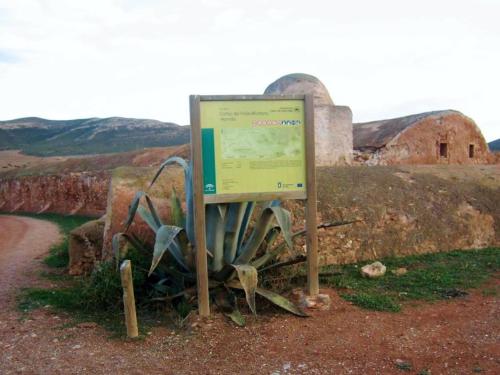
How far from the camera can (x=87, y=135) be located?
6216cm

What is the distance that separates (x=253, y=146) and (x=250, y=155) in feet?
0.29

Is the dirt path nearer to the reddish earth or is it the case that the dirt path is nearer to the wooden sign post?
the reddish earth

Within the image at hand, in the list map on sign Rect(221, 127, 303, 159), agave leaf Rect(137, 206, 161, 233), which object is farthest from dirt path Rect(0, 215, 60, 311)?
map on sign Rect(221, 127, 303, 159)

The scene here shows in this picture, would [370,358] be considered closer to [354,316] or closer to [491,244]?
[354,316]

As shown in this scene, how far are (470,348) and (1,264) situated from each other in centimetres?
641

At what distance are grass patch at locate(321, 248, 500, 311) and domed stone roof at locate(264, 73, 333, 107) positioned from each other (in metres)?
8.86

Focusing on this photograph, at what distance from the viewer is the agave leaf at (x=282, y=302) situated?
172 inches

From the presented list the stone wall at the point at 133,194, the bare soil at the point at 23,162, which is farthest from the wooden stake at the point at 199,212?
the bare soil at the point at 23,162

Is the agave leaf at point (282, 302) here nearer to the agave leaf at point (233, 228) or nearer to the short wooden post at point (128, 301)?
the agave leaf at point (233, 228)

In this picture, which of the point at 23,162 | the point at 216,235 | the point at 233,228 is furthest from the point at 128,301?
the point at 23,162

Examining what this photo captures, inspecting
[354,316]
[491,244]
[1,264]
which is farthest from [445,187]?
[1,264]

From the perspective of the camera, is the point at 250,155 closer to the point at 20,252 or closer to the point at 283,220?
the point at 283,220

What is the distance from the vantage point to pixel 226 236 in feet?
15.6

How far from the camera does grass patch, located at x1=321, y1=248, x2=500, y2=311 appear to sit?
4853mm
